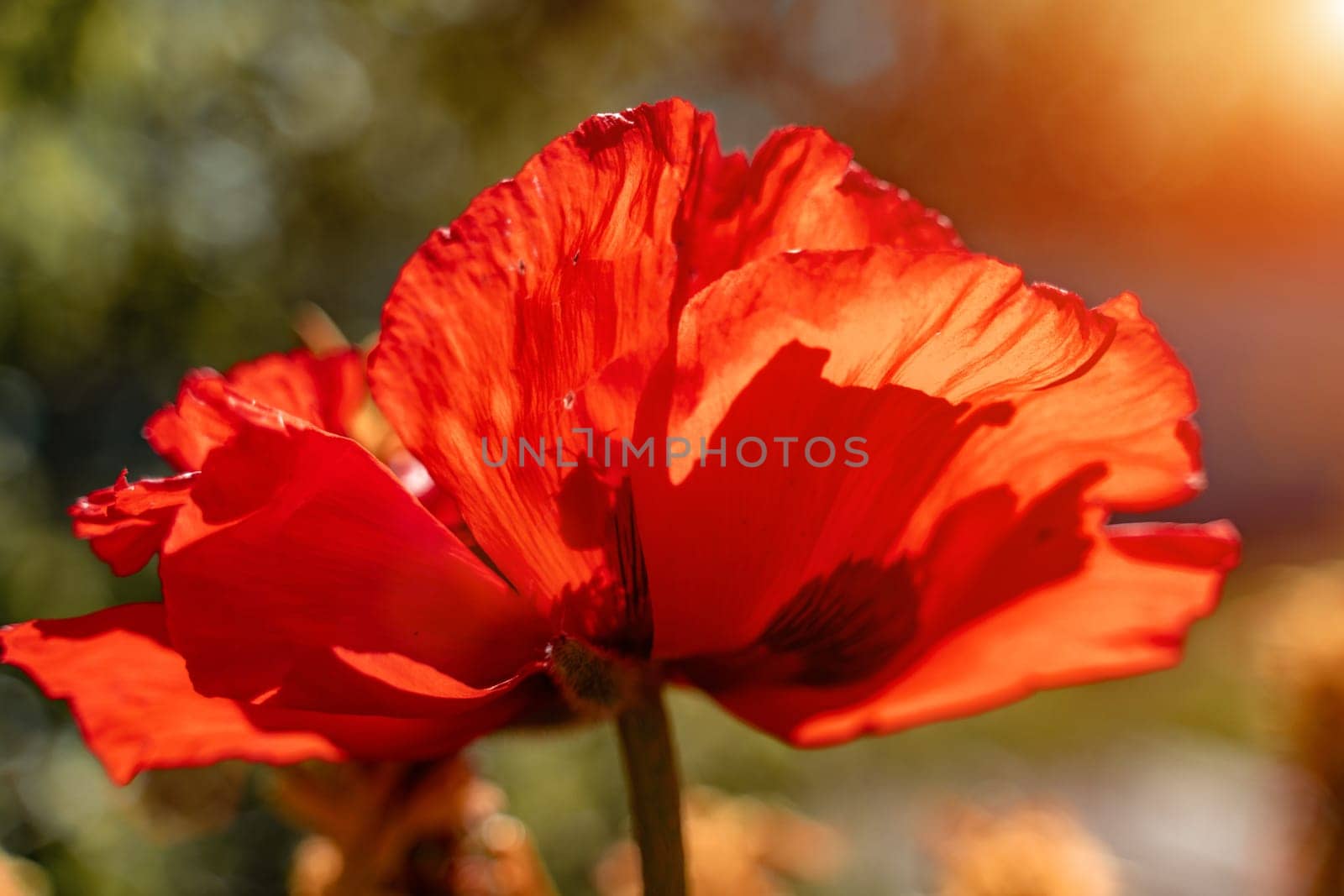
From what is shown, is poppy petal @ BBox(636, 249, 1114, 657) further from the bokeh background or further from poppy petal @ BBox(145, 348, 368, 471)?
the bokeh background

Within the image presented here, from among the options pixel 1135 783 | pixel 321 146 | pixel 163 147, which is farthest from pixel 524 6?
pixel 1135 783

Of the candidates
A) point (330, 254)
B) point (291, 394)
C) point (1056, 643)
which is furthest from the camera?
point (330, 254)

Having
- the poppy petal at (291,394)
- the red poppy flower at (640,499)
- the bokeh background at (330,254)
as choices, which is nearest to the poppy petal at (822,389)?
the red poppy flower at (640,499)

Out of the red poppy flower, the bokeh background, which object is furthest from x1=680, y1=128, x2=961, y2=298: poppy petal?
the bokeh background

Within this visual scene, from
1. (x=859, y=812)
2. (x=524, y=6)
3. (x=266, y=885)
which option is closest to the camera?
(x=266, y=885)

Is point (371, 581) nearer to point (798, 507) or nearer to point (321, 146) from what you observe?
point (798, 507)

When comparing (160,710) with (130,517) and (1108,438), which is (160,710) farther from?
(1108,438)

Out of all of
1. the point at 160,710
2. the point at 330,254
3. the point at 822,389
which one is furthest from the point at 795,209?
the point at 330,254
